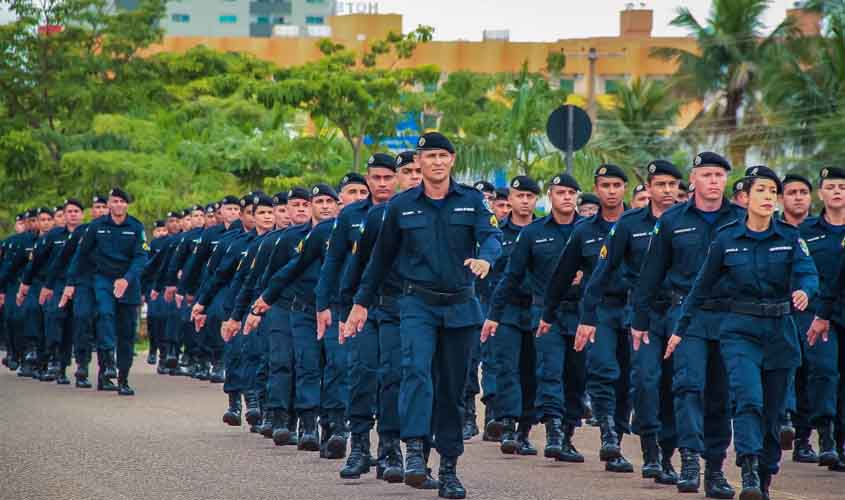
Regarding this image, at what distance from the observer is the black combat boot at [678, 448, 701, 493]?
41.0 feet

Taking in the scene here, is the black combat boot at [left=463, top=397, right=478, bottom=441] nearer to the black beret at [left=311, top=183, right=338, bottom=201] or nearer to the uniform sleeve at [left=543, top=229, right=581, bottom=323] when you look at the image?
the uniform sleeve at [left=543, top=229, right=581, bottom=323]

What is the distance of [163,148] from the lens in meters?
50.2

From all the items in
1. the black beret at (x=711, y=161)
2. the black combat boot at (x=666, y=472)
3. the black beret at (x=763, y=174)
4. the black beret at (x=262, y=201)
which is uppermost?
the black beret at (x=711, y=161)

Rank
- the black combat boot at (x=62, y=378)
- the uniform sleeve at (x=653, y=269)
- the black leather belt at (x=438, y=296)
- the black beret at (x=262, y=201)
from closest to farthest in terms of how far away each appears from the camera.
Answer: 1. the black leather belt at (x=438, y=296)
2. the uniform sleeve at (x=653, y=269)
3. the black beret at (x=262, y=201)
4. the black combat boot at (x=62, y=378)

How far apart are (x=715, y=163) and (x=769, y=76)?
143 ft

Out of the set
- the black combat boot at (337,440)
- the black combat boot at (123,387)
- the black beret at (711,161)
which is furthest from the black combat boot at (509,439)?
the black combat boot at (123,387)

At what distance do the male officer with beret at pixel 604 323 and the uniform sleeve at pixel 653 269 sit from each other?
3.68ft

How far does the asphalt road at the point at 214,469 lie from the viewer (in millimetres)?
12336

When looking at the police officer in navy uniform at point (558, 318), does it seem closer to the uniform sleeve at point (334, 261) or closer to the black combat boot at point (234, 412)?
the uniform sleeve at point (334, 261)

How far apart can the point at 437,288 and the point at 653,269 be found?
5.46 feet

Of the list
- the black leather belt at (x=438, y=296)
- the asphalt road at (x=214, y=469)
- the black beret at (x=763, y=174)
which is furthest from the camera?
the black leather belt at (x=438, y=296)

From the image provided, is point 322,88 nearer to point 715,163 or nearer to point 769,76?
point 769,76

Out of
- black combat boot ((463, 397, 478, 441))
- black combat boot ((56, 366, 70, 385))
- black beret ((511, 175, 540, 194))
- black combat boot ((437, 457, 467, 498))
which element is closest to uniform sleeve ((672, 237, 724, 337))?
black combat boot ((437, 457, 467, 498))

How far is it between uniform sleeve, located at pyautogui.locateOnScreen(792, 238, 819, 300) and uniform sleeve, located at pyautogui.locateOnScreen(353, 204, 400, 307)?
2.55 metres
